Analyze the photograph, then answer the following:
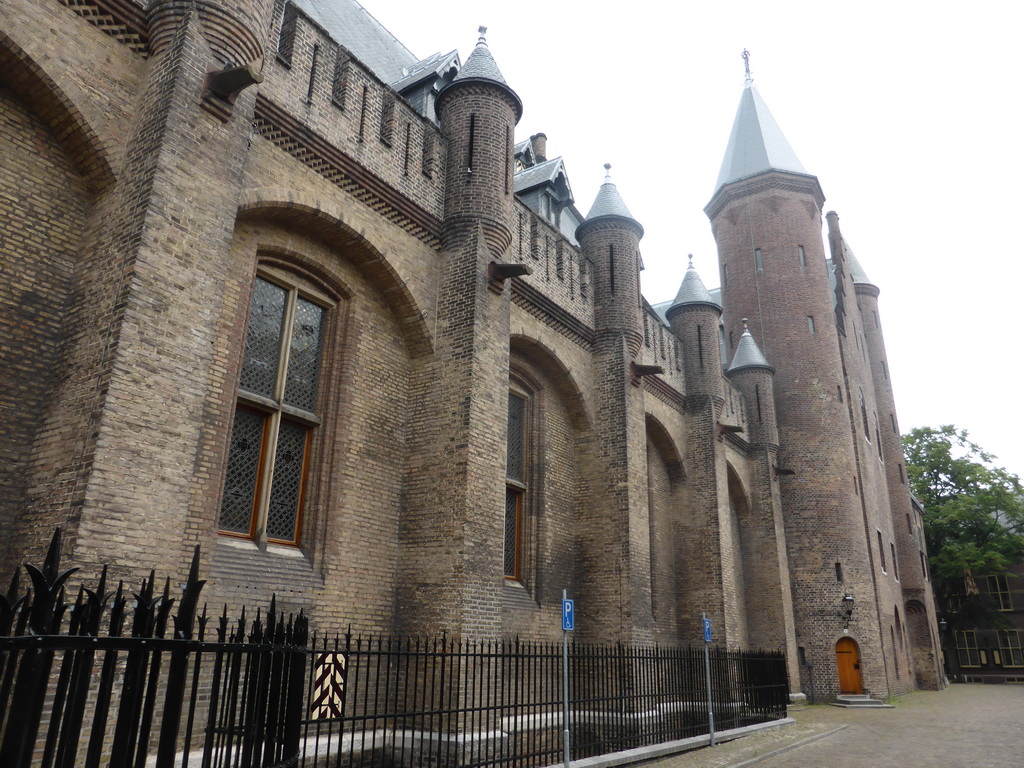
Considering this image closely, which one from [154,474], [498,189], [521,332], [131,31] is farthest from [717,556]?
[131,31]

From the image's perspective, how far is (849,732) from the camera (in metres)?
15.8

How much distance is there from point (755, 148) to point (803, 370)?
9.73 m

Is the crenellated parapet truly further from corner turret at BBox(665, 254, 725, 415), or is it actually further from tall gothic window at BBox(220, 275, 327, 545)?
corner turret at BBox(665, 254, 725, 415)

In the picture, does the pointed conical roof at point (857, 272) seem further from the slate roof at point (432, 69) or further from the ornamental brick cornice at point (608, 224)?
the slate roof at point (432, 69)

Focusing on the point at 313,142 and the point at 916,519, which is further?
the point at 916,519

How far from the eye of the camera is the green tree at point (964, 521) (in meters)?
39.6

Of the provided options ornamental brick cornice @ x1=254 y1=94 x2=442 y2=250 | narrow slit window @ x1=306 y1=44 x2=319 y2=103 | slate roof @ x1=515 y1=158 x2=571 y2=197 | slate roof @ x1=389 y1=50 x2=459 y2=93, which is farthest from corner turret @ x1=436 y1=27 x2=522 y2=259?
slate roof @ x1=515 y1=158 x2=571 y2=197

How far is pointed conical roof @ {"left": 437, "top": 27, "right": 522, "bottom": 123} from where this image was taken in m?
12.9

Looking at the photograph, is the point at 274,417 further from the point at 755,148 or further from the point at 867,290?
the point at 867,290

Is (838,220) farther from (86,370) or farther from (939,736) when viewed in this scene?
(86,370)

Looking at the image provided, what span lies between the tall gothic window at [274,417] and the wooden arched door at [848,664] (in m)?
20.5

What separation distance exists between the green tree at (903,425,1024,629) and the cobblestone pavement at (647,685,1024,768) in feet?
68.5

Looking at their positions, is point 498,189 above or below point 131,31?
above

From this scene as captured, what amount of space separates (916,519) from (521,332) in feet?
106
